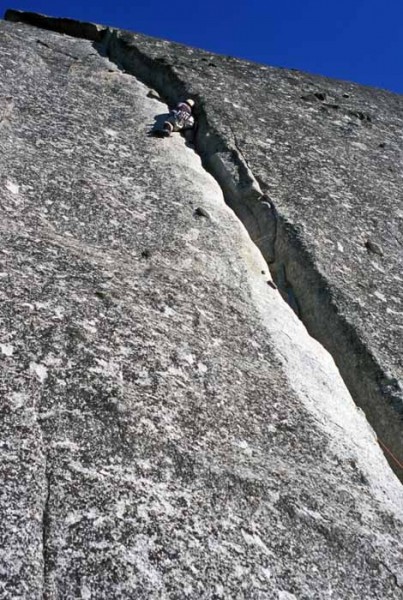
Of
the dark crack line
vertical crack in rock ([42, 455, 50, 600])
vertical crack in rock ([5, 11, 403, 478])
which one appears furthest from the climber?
vertical crack in rock ([42, 455, 50, 600])

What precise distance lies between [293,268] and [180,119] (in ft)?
8.71

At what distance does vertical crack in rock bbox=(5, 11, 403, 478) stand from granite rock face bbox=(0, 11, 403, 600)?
44 mm

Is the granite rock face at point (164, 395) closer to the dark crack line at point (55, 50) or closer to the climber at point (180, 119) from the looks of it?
the climber at point (180, 119)

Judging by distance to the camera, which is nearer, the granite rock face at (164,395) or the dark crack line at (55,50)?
the granite rock face at (164,395)

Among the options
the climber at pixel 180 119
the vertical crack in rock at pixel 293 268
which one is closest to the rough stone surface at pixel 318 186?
the vertical crack in rock at pixel 293 268

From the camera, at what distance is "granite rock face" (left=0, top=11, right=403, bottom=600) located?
326cm

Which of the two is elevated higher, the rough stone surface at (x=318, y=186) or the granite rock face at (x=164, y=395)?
the rough stone surface at (x=318, y=186)

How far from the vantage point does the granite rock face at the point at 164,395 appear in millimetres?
3262

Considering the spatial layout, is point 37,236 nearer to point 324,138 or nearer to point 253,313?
point 253,313

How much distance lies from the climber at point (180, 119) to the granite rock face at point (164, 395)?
0.38 m

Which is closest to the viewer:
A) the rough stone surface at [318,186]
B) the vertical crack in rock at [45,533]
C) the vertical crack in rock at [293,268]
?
the vertical crack in rock at [45,533]

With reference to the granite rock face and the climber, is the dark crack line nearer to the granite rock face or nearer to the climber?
the climber

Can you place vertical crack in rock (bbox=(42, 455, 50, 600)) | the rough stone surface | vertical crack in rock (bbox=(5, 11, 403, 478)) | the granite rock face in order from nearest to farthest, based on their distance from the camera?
vertical crack in rock (bbox=(42, 455, 50, 600)) → the granite rock face → vertical crack in rock (bbox=(5, 11, 403, 478)) → the rough stone surface

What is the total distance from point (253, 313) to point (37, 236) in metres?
1.73
